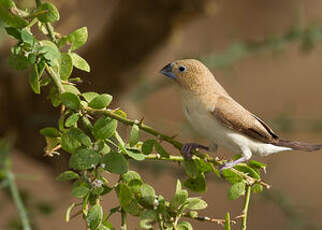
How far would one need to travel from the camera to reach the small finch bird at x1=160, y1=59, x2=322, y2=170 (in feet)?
1.33

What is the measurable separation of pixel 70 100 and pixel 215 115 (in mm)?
161

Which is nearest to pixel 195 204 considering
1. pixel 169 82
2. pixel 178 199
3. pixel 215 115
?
pixel 178 199

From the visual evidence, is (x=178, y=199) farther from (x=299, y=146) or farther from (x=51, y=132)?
(x=299, y=146)

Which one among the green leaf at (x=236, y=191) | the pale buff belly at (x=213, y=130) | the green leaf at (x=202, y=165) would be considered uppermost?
the pale buff belly at (x=213, y=130)

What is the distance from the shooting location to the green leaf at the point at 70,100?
0.27m

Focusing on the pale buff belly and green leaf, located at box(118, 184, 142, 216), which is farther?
the pale buff belly

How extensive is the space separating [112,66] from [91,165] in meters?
0.61

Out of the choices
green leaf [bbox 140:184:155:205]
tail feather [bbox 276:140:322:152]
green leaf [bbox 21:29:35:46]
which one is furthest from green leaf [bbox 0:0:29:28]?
tail feather [bbox 276:140:322:152]

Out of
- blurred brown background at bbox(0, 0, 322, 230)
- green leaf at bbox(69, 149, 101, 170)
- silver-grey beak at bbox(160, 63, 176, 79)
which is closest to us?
green leaf at bbox(69, 149, 101, 170)

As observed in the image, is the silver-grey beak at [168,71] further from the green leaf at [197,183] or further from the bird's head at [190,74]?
the green leaf at [197,183]

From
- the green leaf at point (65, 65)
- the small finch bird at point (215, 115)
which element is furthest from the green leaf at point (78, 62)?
the small finch bird at point (215, 115)

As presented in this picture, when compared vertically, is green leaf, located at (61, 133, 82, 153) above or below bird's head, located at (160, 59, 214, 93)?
below

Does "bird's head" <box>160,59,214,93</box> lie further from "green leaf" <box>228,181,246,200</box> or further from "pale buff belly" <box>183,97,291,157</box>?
"green leaf" <box>228,181,246,200</box>

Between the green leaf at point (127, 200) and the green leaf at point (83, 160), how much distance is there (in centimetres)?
2
